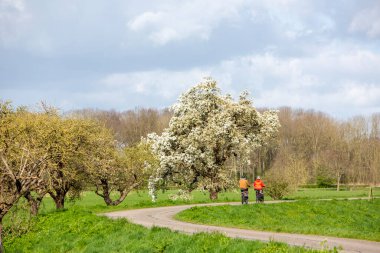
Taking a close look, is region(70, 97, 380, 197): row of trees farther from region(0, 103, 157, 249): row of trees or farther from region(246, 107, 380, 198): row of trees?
region(0, 103, 157, 249): row of trees

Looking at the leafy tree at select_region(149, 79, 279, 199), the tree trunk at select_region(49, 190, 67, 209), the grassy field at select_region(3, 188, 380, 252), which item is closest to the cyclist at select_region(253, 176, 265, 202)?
the leafy tree at select_region(149, 79, 279, 199)

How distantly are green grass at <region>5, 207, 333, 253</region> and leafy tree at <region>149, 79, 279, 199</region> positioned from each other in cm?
1432

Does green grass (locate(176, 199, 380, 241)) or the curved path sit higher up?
the curved path

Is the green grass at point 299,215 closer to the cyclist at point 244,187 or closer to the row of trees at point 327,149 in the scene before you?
the cyclist at point 244,187

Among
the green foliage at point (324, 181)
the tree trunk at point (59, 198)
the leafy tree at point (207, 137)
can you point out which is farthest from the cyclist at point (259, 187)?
the green foliage at point (324, 181)

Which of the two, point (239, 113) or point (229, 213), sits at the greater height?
point (239, 113)

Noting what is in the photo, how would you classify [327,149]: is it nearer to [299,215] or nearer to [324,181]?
[324,181]

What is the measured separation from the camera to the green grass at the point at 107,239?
17062 millimetres

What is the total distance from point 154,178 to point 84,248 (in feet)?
70.4

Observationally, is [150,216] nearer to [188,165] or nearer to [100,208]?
[100,208]

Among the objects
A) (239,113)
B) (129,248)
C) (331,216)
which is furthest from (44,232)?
(239,113)

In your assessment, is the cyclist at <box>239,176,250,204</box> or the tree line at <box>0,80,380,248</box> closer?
the tree line at <box>0,80,380,248</box>

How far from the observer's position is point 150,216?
99.3ft

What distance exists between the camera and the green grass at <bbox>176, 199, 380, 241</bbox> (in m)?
28.3
